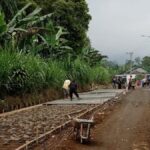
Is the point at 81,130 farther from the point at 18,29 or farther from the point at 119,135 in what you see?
the point at 18,29

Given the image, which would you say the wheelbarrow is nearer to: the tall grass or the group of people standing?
the tall grass

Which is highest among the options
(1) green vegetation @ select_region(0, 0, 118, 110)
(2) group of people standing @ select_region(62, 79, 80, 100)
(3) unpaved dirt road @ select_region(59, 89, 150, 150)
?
(1) green vegetation @ select_region(0, 0, 118, 110)

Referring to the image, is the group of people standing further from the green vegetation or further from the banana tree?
the banana tree

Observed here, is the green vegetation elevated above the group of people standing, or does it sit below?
above

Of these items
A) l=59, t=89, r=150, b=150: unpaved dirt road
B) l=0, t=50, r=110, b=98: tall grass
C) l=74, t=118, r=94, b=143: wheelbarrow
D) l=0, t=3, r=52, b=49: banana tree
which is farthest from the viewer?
l=0, t=3, r=52, b=49: banana tree

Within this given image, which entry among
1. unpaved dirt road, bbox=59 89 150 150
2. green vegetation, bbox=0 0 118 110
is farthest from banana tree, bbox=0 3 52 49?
unpaved dirt road, bbox=59 89 150 150

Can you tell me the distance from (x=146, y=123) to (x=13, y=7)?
18090 millimetres

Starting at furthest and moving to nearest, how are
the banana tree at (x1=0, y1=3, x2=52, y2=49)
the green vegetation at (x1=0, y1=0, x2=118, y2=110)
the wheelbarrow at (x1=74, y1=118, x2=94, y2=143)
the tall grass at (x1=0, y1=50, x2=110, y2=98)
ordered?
the banana tree at (x1=0, y1=3, x2=52, y2=49) < the green vegetation at (x1=0, y1=0, x2=118, y2=110) < the tall grass at (x1=0, y1=50, x2=110, y2=98) < the wheelbarrow at (x1=74, y1=118, x2=94, y2=143)

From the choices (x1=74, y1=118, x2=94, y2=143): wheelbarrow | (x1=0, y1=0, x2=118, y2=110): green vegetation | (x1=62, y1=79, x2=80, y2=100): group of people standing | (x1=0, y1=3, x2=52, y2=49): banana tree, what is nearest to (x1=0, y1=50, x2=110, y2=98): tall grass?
(x1=0, y1=0, x2=118, y2=110): green vegetation

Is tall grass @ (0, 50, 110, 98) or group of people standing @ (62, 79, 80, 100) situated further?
group of people standing @ (62, 79, 80, 100)

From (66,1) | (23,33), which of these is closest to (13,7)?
(23,33)

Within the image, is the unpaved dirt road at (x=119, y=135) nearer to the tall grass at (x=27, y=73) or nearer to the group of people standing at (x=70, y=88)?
the tall grass at (x=27, y=73)

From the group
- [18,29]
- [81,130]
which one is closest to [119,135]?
[81,130]

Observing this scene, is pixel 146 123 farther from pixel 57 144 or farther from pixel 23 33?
pixel 23 33
